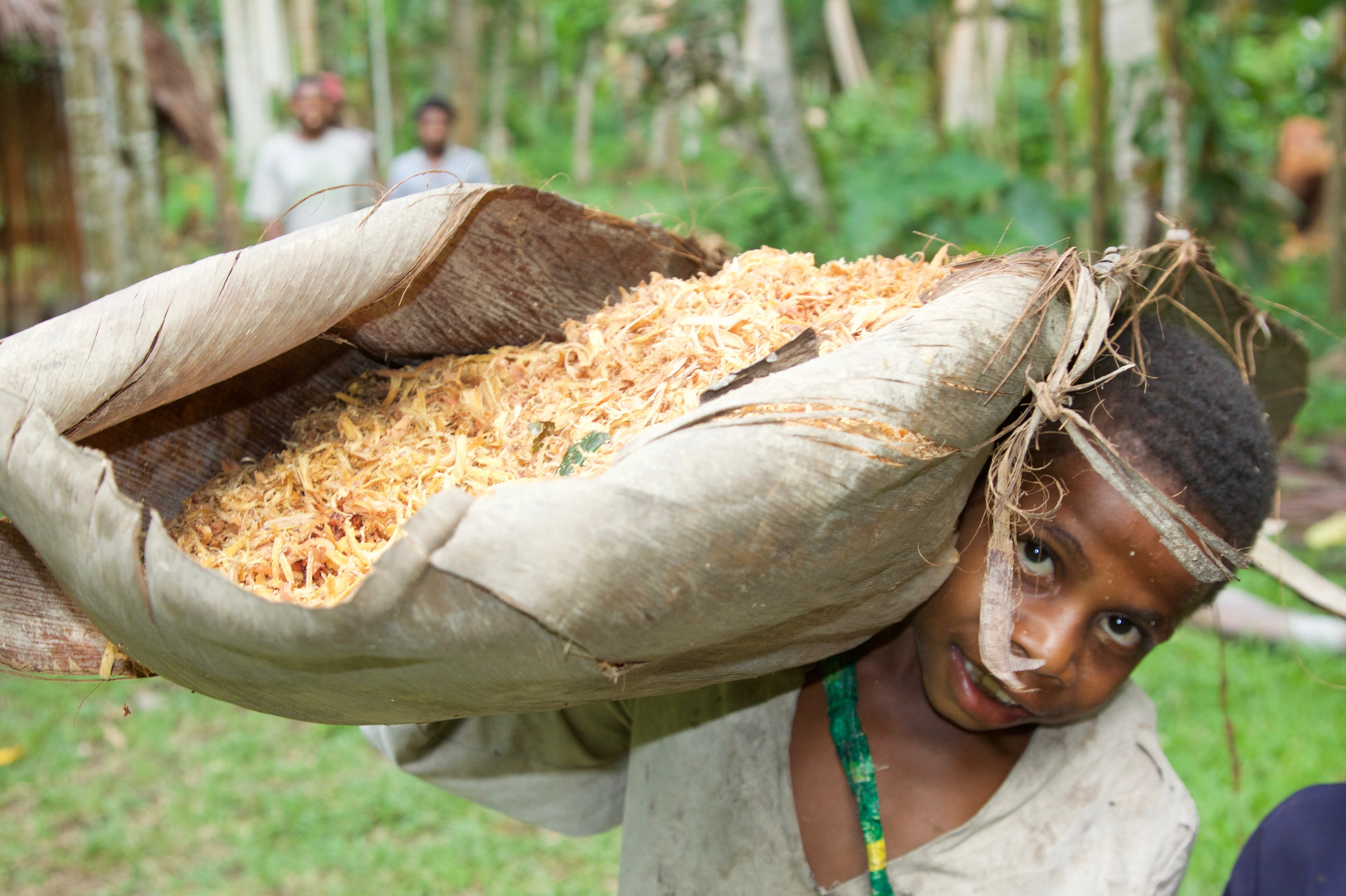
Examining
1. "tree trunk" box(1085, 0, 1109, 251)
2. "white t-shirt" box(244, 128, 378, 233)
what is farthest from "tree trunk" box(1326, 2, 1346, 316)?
Result: "white t-shirt" box(244, 128, 378, 233)

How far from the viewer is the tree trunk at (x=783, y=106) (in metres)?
6.60

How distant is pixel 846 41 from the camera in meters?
14.0

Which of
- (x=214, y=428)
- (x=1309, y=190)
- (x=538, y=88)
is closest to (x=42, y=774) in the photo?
(x=214, y=428)

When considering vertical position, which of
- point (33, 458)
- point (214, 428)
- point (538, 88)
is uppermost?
point (33, 458)

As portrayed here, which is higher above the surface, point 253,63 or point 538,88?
point 253,63

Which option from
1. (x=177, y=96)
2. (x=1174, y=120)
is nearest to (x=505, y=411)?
(x=1174, y=120)

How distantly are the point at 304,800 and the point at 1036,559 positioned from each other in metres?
2.72

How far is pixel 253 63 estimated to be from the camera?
46.4 ft

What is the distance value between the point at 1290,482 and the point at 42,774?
599 cm

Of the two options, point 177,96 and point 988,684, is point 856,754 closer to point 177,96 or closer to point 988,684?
point 988,684

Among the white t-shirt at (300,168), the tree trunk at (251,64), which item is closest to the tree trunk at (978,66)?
the white t-shirt at (300,168)

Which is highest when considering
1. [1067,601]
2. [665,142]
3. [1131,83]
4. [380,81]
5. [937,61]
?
[1131,83]

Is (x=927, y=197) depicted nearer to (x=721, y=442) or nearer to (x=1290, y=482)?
(x=1290, y=482)

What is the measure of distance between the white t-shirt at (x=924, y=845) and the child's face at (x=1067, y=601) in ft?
0.60
